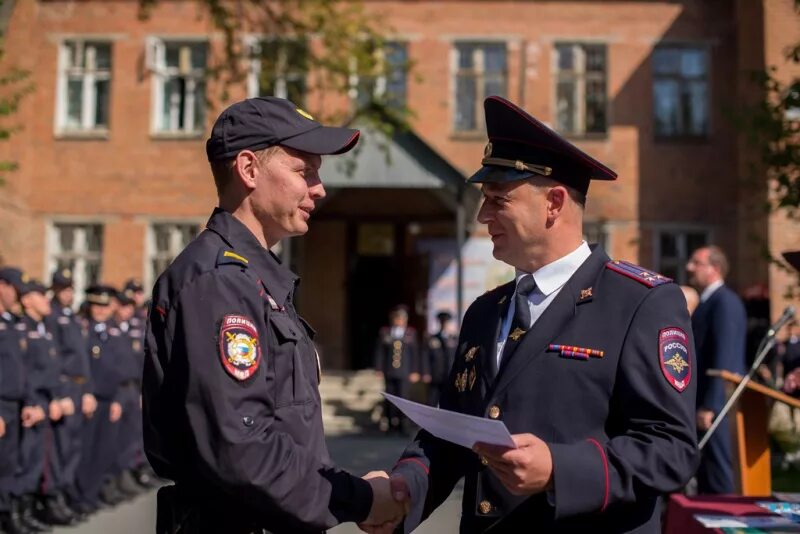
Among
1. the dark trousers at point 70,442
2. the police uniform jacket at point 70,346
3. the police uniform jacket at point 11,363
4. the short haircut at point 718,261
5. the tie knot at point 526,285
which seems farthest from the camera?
the police uniform jacket at point 70,346

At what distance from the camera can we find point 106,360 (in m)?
9.98

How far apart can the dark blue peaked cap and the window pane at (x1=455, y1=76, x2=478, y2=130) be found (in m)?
17.6

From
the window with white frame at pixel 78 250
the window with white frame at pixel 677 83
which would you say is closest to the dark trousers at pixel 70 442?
the window with white frame at pixel 78 250

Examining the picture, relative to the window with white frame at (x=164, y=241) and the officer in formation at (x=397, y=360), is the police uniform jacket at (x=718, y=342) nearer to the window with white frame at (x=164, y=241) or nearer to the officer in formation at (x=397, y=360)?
the officer in formation at (x=397, y=360)

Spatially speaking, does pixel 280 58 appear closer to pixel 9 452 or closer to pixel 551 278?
pixel 9 452

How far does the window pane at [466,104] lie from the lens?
20.2 m

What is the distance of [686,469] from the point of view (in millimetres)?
2326

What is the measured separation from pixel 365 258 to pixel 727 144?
8.24 m

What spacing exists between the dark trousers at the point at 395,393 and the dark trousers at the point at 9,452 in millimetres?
8611

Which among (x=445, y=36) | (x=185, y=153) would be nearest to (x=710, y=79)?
(x=445, y=36)

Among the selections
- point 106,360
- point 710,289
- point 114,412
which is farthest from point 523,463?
point 106,360

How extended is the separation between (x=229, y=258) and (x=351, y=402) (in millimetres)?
Result: 15347

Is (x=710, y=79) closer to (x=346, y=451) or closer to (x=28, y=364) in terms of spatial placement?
(x=346, y=451)

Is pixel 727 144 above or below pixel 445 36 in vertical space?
below
